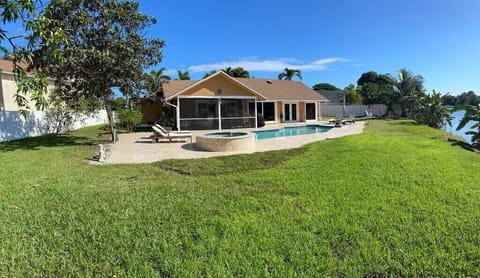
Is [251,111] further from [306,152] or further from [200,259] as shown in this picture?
[200,259]

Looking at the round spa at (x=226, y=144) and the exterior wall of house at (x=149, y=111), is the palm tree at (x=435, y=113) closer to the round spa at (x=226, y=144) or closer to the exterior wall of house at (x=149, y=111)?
the round spa at (x=226, y=144)

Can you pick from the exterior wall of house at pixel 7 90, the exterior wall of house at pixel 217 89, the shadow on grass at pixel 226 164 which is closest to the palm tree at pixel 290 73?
the exterior wall of house at pixel 217 89

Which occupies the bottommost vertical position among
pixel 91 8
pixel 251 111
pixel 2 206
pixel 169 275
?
pixel 169 275

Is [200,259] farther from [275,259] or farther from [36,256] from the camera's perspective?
[36,256]

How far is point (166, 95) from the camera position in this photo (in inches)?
958

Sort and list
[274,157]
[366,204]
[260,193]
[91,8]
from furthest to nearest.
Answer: [91,8] < [274,157] < [260,193] < [366,204]

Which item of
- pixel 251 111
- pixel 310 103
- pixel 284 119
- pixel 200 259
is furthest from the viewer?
pixel 310 103

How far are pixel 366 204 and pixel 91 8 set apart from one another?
1536 cm

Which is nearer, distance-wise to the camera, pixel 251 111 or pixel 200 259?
pixel 200 259

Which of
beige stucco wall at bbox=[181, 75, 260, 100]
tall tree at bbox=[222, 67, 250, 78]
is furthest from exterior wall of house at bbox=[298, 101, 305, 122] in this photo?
tall tree at bbox=[222, 67, 250, 78]

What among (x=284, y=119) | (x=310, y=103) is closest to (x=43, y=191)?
(x=284, y=119)

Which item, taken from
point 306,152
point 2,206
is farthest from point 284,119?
point 2,206

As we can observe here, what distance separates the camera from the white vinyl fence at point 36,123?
15.5 m

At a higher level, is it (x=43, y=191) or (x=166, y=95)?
(x=166, y=95)
